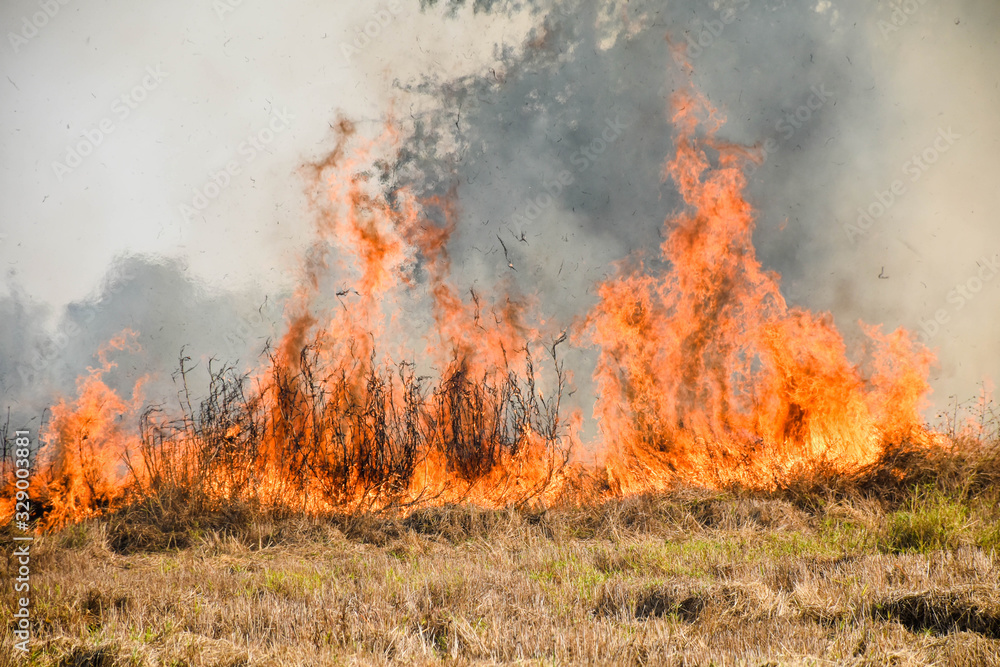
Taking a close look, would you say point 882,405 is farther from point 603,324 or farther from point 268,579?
point 268,579

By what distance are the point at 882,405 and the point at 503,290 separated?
6712mm

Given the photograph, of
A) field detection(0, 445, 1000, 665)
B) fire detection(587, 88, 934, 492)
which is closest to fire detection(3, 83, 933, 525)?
fire detection(587, 88, 934, 492)

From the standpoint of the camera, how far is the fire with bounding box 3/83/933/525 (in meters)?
8.91

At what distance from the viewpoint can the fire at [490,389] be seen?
8.91m

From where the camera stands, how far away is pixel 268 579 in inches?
221

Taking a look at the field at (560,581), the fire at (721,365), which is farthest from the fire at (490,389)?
the field at (560,581)

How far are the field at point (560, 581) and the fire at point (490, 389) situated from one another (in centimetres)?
74

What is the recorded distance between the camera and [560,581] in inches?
203

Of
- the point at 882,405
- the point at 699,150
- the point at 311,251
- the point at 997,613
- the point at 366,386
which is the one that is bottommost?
the point at 997,613

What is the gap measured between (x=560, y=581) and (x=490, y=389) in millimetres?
5251

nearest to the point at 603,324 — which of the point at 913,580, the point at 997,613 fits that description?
Answer: the point at 913,580

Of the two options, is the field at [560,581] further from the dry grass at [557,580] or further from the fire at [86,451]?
the fire at [86,451]

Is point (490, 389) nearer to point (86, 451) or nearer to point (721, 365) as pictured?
point (721, 365)

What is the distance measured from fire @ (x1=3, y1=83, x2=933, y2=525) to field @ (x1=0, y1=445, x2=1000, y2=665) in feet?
2.42
